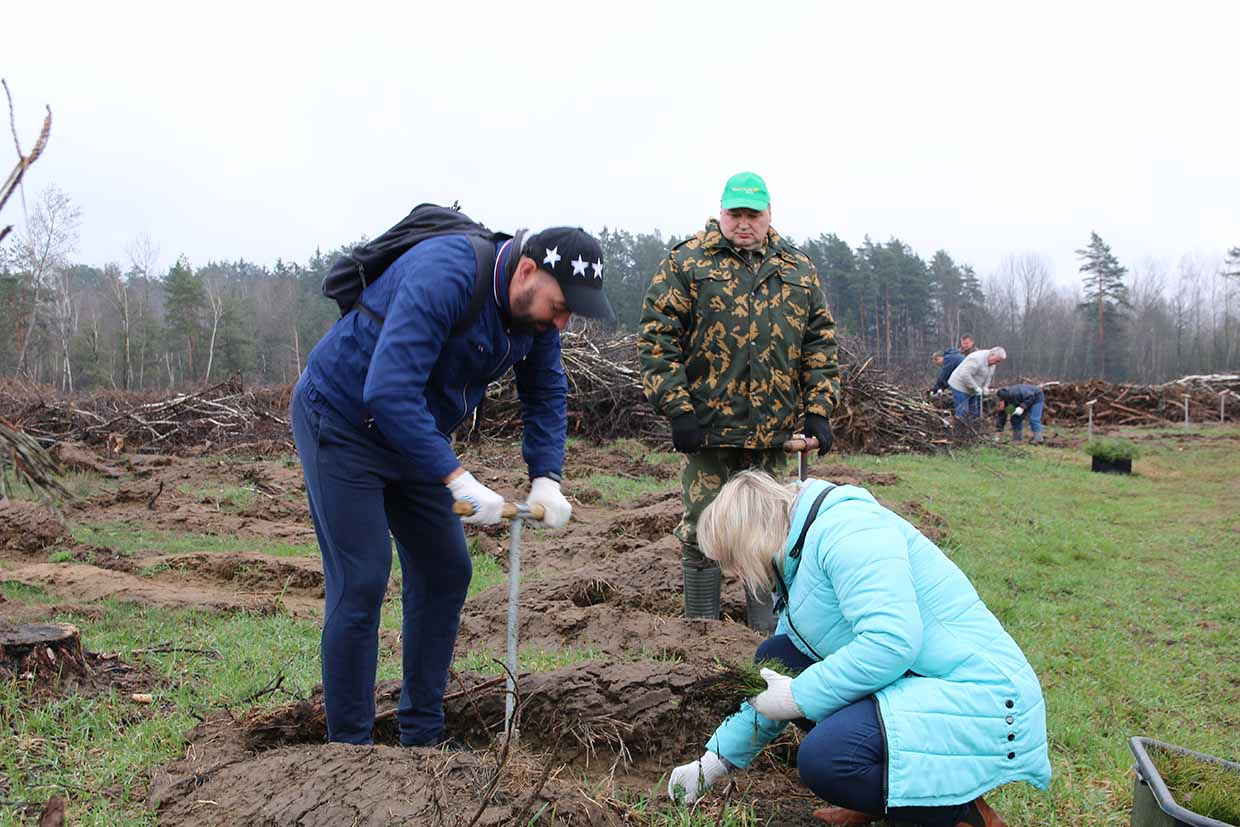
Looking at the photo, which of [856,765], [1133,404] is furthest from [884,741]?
[1133,404]

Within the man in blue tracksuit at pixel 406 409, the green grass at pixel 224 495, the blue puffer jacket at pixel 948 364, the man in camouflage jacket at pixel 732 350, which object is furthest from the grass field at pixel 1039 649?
the blue puffer jacket at pixel 948 364

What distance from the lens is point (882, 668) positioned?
2.18 meters

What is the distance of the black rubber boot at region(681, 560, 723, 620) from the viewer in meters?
4.23

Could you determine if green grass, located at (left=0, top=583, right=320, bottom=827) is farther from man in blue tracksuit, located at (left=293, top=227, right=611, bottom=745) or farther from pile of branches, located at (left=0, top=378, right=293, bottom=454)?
pile of branches, located at (left=0, top=378, right=293, bottom=454)

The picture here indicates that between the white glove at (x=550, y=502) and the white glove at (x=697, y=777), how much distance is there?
85 centimetres

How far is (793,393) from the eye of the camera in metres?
4.08

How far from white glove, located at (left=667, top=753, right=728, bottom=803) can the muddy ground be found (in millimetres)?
64

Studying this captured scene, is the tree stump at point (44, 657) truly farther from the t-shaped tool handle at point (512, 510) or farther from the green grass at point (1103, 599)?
the green grass at point (1103, 599)

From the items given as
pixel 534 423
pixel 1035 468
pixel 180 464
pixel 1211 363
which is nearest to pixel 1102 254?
pixel 1211 363

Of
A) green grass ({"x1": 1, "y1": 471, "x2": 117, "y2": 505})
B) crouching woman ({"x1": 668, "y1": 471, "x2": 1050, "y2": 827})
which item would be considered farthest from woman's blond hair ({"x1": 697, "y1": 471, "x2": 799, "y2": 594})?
green grass ({"x1": 1, "y1": 471, "x2": 117, "y2": 505})

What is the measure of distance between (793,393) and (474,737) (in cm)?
204

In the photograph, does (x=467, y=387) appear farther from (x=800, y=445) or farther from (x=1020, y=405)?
(x=1020, y=405)

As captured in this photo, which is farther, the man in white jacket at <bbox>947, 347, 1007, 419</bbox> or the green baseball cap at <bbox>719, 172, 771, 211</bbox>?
the man in white jacket at <bbox>947, 347, 1007, 419</bbox>

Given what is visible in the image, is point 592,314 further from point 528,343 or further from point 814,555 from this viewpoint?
point 814,555
